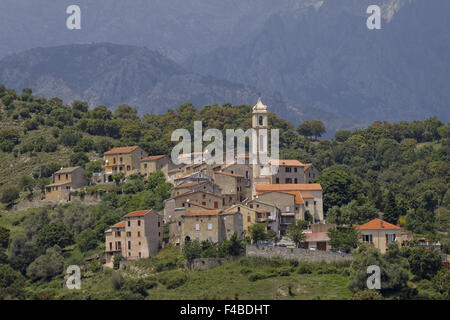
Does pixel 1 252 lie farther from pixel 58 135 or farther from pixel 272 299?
pixel 58 135

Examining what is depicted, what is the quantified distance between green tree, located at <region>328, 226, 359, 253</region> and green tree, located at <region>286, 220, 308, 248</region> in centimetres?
255

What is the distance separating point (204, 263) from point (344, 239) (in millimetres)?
12335

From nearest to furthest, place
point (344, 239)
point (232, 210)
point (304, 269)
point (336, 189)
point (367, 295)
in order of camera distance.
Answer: point (367, 295)
point (304, 269)
point (344, 239)
point (232, 210)
point (336, 189)

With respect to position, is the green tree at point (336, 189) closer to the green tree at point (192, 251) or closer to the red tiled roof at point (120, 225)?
the green tree at point (192, 251)

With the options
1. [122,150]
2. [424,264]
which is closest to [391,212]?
[424,264]

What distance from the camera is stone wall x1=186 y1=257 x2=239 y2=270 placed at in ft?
266

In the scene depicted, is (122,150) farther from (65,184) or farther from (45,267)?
(45,267)

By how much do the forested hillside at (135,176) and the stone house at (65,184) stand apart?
1.90 m

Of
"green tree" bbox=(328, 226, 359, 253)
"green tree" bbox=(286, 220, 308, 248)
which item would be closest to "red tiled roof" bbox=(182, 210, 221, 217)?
"green tree" bbox=(286, 220, 308, 248)

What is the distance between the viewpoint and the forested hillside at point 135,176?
90.9 metres

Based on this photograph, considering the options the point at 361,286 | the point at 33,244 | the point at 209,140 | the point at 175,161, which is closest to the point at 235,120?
the point at 209,140

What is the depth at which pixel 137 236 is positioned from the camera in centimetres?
8538

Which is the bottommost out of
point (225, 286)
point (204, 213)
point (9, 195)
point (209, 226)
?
point (225, 286)

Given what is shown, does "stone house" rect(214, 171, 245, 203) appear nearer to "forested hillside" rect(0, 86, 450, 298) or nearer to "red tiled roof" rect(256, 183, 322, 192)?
"red tiled roof" rect(256, 183, 322, 192)
